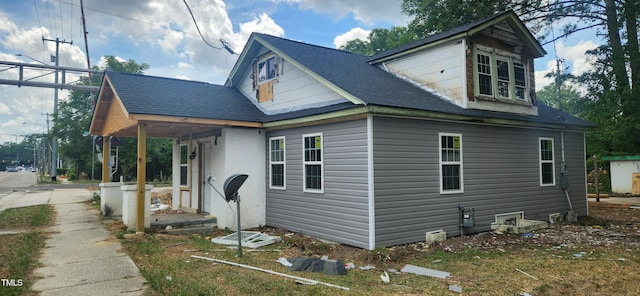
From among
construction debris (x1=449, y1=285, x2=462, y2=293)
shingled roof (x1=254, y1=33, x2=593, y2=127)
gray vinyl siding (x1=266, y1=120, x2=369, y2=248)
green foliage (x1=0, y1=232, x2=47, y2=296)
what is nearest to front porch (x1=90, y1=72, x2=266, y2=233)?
gray vinyl siding (x1=266, y1=120, x2=369, y2=248)

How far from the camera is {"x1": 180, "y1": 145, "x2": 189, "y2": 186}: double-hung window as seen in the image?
40.5 feet

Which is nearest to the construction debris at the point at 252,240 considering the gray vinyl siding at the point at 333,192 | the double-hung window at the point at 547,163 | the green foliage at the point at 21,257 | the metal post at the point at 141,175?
the gray vinyl siding at the point at 333,192

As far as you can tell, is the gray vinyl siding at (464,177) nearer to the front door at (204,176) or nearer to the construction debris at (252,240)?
the construction debris at (252,240)

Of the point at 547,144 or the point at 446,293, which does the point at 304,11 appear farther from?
the point at 446,293

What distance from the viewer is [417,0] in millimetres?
20812

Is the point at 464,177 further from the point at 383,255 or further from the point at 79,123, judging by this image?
the point at 79,123

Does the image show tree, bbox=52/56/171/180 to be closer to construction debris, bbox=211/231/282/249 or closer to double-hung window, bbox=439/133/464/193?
construction debris, bbox=211/231/282/249

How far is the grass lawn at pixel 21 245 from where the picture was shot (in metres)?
5.17

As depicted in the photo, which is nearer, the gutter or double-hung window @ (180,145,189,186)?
the gutter

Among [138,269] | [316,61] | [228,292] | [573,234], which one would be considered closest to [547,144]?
[573,234]

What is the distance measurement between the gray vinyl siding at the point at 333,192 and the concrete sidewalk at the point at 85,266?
12.9ft

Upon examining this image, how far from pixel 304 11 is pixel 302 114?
8866 mm

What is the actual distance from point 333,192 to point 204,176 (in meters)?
4.91

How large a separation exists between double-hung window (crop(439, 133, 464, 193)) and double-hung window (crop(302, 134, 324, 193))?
9.06 ft
